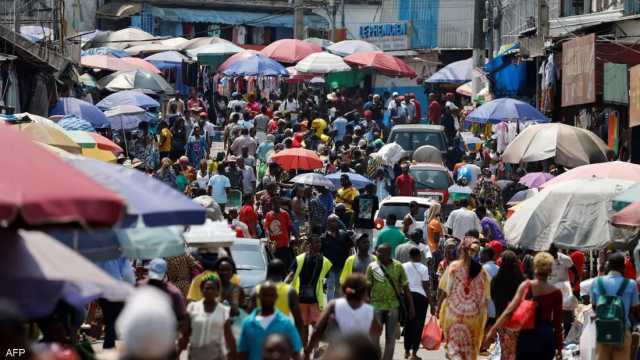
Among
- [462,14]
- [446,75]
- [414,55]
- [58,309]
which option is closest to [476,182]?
[58,309]

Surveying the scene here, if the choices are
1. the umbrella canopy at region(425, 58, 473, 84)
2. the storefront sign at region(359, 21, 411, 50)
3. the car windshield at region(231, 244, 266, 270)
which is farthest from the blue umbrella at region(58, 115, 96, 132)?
the storefront sign at region(359, 21, 411, 50)

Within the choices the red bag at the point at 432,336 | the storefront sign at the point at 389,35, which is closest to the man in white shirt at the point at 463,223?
the red bag at the point at 432,336

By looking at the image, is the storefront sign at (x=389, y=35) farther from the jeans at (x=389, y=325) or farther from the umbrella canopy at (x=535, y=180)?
the jeans at (x=389, y=325)

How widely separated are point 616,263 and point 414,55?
140 ft

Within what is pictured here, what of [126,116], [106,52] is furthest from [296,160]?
[106,52]

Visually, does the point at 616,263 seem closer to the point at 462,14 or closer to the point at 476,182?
the point at 476,182

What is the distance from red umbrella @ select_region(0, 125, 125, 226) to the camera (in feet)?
23.5

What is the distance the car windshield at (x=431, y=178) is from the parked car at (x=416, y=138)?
3.25m

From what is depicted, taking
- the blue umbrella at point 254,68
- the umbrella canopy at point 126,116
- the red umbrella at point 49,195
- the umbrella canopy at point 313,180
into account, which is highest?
the red umbrella at point 49,195

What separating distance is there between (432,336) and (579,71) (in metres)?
10.2

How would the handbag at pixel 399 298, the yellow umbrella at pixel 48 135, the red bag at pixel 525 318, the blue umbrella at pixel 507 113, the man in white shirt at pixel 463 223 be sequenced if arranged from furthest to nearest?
the blue umbrella at pixel 507 113 → the man in white shirt at pixel 463 223 → the yellow umbrella at pixel 48 135 → the handbag at pixel 399 298 → the red bag at pixel 525 318

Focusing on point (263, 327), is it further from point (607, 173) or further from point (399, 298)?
point (607, 173)

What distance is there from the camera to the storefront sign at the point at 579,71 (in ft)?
77.7

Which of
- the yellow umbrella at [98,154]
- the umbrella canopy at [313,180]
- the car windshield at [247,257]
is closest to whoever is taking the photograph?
the car windshield at [247,257]
